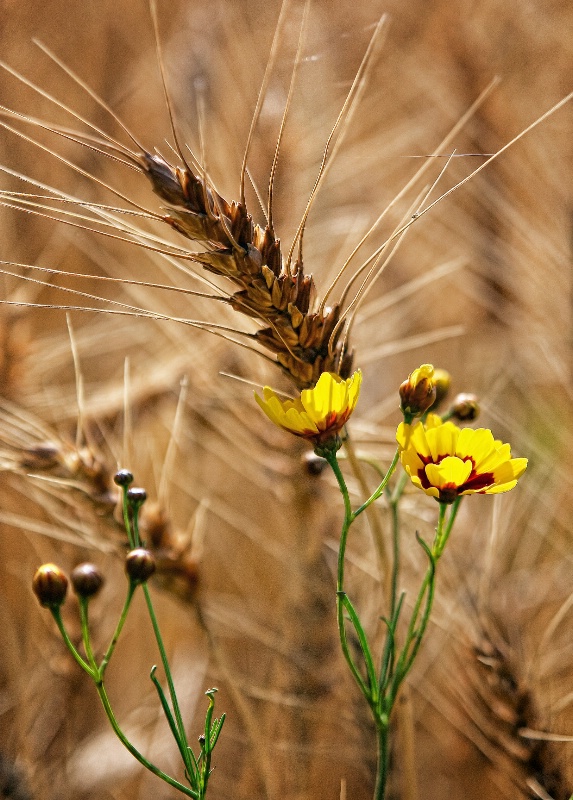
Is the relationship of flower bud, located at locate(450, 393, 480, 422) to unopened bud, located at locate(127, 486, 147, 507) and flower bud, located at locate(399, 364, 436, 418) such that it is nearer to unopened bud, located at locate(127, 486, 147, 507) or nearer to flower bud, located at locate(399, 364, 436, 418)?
flower bud, located at locate(399, 364, 436, 418)

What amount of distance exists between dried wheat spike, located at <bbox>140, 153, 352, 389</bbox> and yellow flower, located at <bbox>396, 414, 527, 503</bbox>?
0.07m

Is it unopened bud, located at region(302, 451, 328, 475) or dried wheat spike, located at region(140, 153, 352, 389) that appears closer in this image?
dried wheat spike, located at region(140, 153, 352, 389)

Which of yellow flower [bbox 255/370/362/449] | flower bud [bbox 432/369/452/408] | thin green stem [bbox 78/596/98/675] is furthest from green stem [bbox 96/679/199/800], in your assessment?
flower bud [bbox 432/369/452/408]

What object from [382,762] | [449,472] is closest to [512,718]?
[382,762]

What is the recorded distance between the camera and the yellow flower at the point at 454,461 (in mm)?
380

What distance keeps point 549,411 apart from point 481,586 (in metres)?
0.39

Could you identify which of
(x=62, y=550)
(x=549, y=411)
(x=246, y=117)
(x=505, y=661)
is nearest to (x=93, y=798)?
(x=62, y=550)

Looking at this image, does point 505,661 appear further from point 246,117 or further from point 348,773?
point 246,117

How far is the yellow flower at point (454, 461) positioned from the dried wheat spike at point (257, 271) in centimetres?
7

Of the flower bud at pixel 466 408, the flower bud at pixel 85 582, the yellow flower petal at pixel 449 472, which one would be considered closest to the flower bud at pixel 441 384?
the flower bud at pixel 466 408

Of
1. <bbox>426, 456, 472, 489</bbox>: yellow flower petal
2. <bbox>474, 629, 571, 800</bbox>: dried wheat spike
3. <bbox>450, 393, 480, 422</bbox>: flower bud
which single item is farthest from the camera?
<bbox>474, 629, 571, 800</bbox>: dried wheat spike

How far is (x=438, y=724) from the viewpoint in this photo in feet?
3.10

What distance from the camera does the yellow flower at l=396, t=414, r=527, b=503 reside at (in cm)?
38

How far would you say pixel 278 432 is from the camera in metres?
0.82
